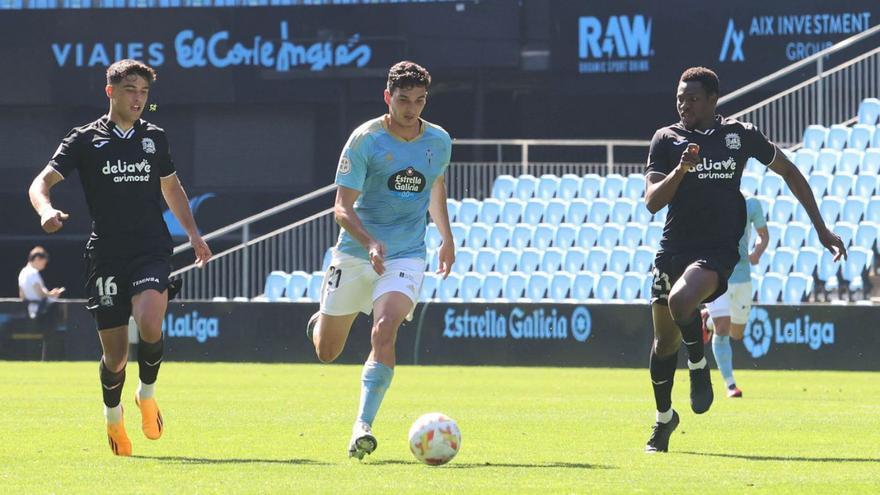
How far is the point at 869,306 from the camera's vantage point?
2100 centimetres

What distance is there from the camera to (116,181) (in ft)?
31.8

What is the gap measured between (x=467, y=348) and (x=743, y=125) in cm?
1356

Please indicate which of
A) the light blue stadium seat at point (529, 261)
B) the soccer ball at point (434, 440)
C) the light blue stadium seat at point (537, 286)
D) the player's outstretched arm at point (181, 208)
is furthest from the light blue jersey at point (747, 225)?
the light blue stadium seat at point (529, 261)

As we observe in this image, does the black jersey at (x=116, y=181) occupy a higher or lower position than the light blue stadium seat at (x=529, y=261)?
higher

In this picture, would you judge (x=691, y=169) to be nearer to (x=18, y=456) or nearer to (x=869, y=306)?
(x=18, y=456)

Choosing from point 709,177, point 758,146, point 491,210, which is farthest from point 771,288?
point 709,177

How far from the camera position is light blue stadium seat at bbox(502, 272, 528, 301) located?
25.1 meters

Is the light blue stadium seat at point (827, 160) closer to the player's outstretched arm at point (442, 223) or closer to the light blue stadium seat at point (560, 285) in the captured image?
the light blue stadium seat at point (560, 285)

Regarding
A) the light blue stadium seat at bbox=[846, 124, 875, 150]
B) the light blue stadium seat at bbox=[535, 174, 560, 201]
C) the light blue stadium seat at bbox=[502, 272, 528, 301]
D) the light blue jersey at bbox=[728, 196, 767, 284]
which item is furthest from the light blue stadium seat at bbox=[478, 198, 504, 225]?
the light blue jersey at bbox=[728, 196, 767, 284]

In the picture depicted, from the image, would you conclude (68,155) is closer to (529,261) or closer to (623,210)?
(529,261)

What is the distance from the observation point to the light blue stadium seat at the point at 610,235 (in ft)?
82.7

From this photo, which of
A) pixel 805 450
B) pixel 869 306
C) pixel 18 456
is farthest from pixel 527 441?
pixel 869 306

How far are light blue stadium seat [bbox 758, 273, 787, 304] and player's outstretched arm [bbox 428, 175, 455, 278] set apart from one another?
1350 centimetres

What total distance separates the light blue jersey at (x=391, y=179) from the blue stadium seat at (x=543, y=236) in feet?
52.8
